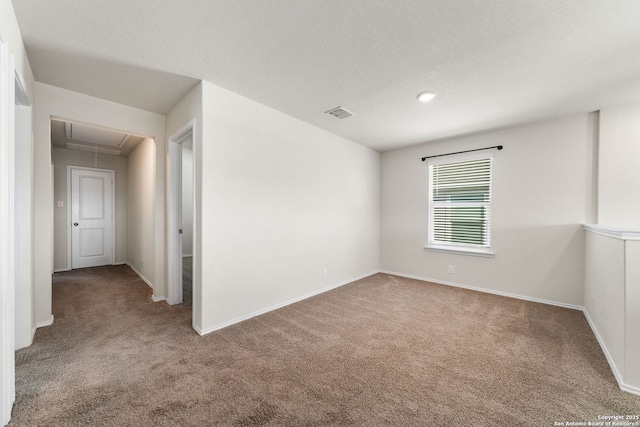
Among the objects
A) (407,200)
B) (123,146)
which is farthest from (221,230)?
(123,146)

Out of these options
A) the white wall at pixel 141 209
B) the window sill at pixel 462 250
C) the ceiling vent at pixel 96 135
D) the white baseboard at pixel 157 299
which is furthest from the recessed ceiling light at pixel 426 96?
the ceiling vent at pixel 96 135

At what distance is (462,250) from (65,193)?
304 inches

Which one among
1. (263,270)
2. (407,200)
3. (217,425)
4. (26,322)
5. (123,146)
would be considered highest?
(123,146)

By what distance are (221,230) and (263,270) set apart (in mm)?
752

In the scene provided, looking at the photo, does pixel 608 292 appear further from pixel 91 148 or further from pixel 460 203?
pixel 91 148

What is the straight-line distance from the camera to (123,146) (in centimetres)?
497

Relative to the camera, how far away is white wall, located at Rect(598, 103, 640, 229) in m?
2.87

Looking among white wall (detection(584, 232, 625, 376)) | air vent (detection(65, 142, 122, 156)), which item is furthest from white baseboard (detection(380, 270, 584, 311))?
air vent (detection(65, 142, 122, 156))

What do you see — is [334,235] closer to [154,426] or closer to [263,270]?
[263,270]

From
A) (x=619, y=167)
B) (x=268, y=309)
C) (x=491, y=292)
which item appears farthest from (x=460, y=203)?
(x=268, y=309)

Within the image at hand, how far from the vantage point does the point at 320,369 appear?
1972 mm

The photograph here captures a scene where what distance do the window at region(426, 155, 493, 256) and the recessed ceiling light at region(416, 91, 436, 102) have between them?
1759 millimetres

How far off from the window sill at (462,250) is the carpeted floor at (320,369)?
0.90 m

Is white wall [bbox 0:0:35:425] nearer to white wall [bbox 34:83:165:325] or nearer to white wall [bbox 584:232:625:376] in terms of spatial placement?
white wall [bbox 34:83:165:325]
